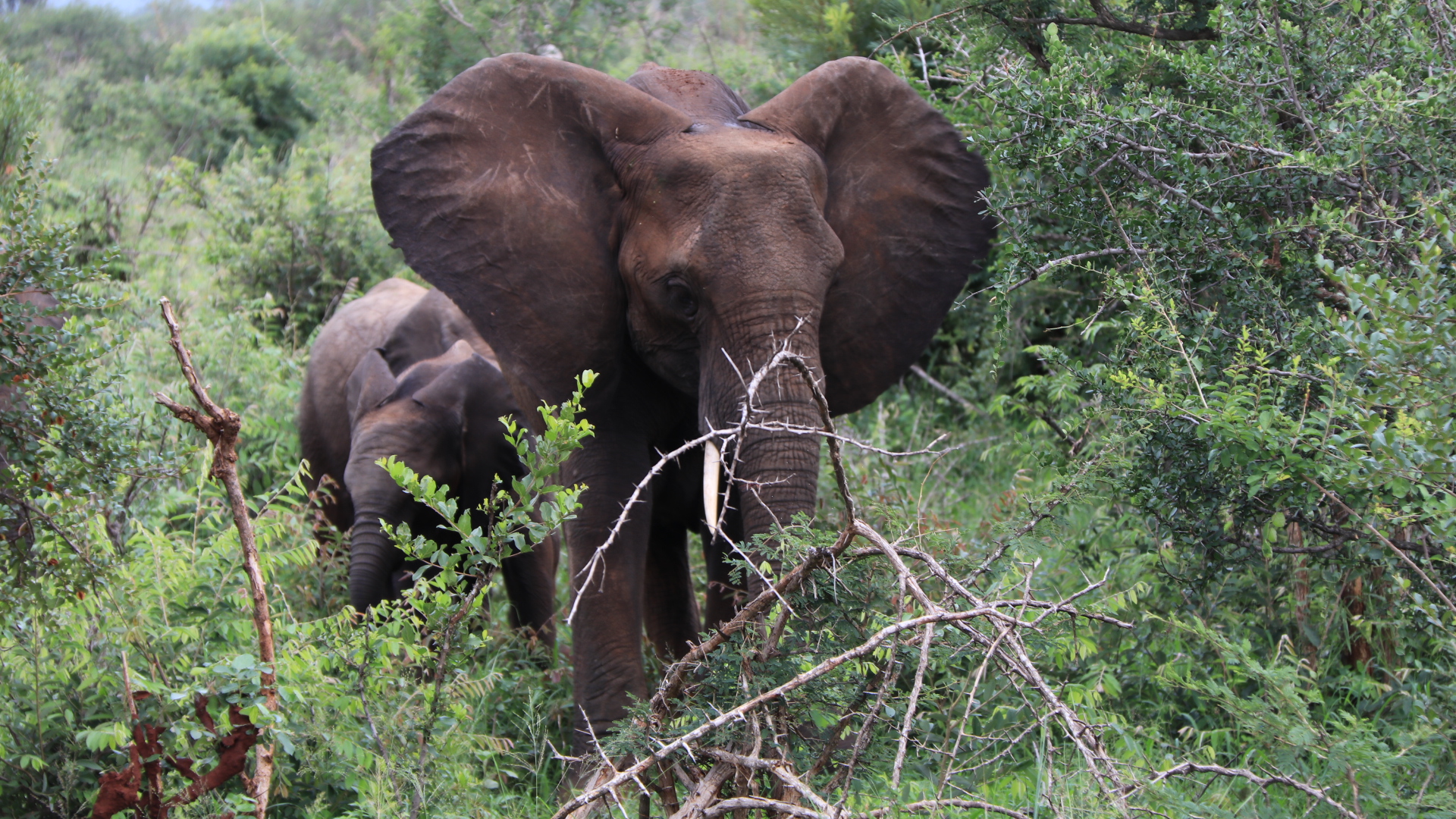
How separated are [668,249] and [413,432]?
78.9 inches

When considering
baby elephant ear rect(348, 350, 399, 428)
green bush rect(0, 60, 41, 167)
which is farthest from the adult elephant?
green bush rect(0, 60, 41, 167)

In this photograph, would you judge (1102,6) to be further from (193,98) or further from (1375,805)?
(193,98)

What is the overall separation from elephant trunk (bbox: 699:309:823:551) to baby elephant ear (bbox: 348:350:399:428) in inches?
94.0

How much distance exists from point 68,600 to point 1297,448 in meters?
3.74

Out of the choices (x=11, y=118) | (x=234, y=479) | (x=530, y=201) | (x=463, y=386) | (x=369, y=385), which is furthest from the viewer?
(x=11, y=118)

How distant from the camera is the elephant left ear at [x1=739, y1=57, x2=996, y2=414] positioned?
4875 mm

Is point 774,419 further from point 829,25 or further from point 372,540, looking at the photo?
point 829,25

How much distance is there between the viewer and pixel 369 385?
612cm

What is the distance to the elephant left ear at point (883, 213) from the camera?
192 inches

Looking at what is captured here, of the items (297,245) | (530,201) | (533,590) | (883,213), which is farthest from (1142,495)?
(297,245)

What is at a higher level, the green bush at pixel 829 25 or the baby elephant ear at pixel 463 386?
the green bush at pixel 829 25

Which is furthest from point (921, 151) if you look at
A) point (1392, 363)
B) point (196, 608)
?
point (196, 608)

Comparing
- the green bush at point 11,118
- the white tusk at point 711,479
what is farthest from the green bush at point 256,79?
the white tusk at point 711,479

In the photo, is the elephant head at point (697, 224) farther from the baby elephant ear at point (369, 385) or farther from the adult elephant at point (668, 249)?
the baby elephant ear at point (369, 385)
